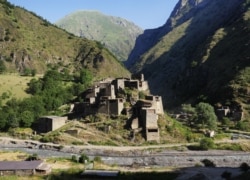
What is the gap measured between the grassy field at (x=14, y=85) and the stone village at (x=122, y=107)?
20.8 meters

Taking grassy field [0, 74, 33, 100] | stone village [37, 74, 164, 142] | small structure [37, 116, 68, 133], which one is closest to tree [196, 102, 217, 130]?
stone village [37, 74, 164, 142]

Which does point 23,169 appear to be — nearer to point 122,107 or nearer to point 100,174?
point 100,174

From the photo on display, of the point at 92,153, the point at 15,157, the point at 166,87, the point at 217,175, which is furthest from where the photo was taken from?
the point at 166,87

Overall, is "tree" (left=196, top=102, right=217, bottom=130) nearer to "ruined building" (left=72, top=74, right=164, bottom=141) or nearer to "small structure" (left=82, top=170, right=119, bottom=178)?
"ruined building" (left=72, top=74, right=164, bottom=141)

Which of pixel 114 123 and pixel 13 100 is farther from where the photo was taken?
pixel 13 100

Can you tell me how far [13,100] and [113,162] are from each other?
A: 41205 mm

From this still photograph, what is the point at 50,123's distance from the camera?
81.6 m

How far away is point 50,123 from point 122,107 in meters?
13.3

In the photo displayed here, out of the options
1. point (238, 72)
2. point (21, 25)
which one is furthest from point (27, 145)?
point (21, 25)

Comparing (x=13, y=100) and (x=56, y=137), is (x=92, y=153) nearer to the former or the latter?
(x=56, y=137)

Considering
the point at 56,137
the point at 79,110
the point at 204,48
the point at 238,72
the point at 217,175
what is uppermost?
the point at 204,48

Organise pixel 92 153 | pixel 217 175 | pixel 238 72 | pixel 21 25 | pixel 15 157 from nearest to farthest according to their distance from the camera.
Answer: pixel 217 175 < pixel 15 157 < pixel 92 153 < pixel 238 72 < pixel 21 25

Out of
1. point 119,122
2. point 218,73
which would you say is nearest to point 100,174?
point 119,122

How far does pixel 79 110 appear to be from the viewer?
8825 cm
